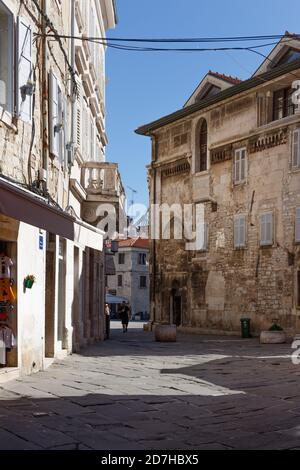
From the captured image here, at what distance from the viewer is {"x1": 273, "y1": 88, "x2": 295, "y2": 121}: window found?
2373 cm

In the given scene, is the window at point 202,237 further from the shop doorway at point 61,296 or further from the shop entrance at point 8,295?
the shop entrance at point 8,295

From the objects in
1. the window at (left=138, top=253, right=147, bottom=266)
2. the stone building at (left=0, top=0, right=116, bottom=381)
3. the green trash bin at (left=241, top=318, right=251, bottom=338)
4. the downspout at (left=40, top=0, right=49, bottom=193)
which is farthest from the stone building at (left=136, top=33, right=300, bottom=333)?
the window at (left=138, top=253, right=147, bottom=266)

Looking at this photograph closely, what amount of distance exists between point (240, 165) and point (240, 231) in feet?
8.49

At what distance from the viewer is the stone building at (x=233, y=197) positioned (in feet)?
76.9

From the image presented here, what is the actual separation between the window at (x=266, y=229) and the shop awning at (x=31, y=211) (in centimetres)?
1464

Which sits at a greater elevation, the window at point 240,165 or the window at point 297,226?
the window at point 240,165

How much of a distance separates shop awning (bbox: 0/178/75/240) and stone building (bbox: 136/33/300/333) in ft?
46.4

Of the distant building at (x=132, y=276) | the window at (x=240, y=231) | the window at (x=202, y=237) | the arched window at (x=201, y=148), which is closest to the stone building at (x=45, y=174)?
the window at (x=240, y=231)

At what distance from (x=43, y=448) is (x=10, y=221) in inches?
190

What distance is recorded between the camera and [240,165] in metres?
26.0

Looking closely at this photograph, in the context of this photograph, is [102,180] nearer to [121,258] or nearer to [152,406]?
[152,406]

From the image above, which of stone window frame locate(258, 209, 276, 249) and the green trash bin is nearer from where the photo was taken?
stone window frame locate(258, 209, 276, 249)

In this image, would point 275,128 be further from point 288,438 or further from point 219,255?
point 288,438

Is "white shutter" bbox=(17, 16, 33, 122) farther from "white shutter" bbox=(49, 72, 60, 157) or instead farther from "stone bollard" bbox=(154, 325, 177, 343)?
"stone bollard" bbox=(154, 325, 177, 343)
